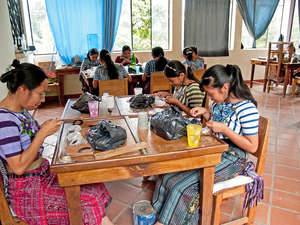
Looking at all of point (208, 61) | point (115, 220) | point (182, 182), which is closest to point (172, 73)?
point (182, 182)

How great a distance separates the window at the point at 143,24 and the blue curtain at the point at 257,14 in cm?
186

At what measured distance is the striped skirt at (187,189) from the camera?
139 centimetres

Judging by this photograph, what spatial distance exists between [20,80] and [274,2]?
6.61 metres

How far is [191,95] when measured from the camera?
85.4 inches

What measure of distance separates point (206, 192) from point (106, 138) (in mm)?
614

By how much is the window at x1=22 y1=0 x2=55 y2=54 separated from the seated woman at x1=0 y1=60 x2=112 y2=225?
412 cm

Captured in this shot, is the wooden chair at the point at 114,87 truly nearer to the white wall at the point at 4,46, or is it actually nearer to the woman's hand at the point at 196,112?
the white wall at the point at 4,46

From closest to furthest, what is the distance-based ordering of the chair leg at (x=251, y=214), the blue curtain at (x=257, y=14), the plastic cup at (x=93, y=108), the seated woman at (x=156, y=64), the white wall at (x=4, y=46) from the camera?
the chair leg at (x=251, y=214), the plastic cup at (x=93, y=108), the white wall at (x=4, y=46), the seated woman at (x=156, y=64), the blue curtain at (x=257, y=14)

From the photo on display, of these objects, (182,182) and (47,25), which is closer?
(182,182)

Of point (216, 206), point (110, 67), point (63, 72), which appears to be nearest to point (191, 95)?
point (216, 206)

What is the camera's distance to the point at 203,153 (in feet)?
4.09

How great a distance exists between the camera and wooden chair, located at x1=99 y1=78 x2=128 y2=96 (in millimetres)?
2797

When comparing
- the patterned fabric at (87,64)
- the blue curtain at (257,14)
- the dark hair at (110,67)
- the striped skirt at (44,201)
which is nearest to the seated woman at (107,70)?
the dark hair at (110,67)

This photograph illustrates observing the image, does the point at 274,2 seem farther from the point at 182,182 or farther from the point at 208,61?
the point at 182,182
